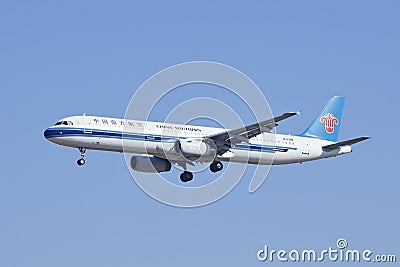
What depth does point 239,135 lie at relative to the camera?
77438 millimetres

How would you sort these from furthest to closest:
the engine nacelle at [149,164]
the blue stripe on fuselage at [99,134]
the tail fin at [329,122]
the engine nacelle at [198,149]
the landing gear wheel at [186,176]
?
1. the tail fin at [329,122]
2. the engine nacelle at [149,164]
3. the landing gear wheel at [186,176]
4. the engine nacelle at [198,149]
5. the blue stripe on fuselage at [99,134]

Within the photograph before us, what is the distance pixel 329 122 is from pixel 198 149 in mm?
19980

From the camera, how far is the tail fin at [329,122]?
90.0 metres

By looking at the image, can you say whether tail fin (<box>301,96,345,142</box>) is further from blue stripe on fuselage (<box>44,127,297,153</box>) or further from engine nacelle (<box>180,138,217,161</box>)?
blue stripe on fuselage (<box>44,127,297,153</box>)

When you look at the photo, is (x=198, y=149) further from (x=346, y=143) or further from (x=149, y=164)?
(x=346, y=143)

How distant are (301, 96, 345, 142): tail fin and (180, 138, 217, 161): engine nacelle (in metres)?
14.2

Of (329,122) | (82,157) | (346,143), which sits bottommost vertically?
(82,157)

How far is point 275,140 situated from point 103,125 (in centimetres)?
1656

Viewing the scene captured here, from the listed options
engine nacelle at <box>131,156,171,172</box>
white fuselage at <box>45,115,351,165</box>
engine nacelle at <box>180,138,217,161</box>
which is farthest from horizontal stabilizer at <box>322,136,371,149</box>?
engine nacelle at <box>131,156,171,172</box>

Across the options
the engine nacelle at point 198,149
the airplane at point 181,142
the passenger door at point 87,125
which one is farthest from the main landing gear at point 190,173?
the passenger door at point 87,125

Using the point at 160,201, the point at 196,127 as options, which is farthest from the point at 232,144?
the point at 160,201

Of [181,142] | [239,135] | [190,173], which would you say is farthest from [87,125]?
[239,135]

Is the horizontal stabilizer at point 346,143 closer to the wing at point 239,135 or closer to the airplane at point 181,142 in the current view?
the airplane at point 181,142

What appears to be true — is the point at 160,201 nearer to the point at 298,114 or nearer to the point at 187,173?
the point at 187,173
